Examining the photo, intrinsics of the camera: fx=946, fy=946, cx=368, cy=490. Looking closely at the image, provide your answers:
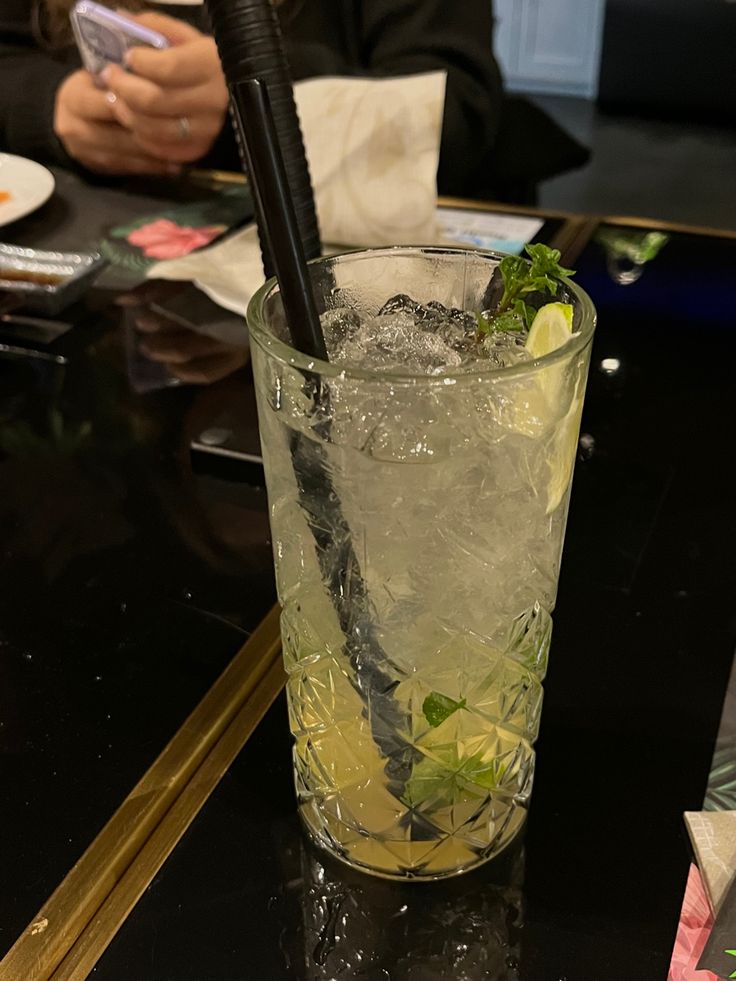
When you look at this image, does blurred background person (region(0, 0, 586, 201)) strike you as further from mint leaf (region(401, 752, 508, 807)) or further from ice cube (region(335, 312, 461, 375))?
mint leaf (region(401, 752, 508, 807))

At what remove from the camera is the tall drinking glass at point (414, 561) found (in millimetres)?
437

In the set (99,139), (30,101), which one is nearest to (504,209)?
(99,139)

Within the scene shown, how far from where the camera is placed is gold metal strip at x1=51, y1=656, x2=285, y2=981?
50 cm

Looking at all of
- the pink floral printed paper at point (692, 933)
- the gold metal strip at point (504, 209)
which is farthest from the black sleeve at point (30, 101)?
the pink floral printed paper at point (692, 933)

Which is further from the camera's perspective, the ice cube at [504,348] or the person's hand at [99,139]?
the person's hand at [99,139]

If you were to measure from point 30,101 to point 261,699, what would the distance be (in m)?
1.50

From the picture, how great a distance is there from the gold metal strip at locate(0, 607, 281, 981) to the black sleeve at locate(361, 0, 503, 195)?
1334 millimetres

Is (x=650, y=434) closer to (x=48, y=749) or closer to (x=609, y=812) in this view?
(x=609, y=812)

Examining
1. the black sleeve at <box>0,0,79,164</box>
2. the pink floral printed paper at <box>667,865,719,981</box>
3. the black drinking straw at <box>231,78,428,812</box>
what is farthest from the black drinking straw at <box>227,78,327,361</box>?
the black sleeve at <box>0,0,79,164</box>

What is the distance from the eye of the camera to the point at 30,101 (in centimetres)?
175

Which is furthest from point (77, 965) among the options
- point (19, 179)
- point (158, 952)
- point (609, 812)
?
point (19, 179)

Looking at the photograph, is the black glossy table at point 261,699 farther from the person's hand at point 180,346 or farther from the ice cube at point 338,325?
the ice cube at point 338,325

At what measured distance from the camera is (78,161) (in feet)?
5.34

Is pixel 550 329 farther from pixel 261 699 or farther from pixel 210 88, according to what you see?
pixel 210 88
